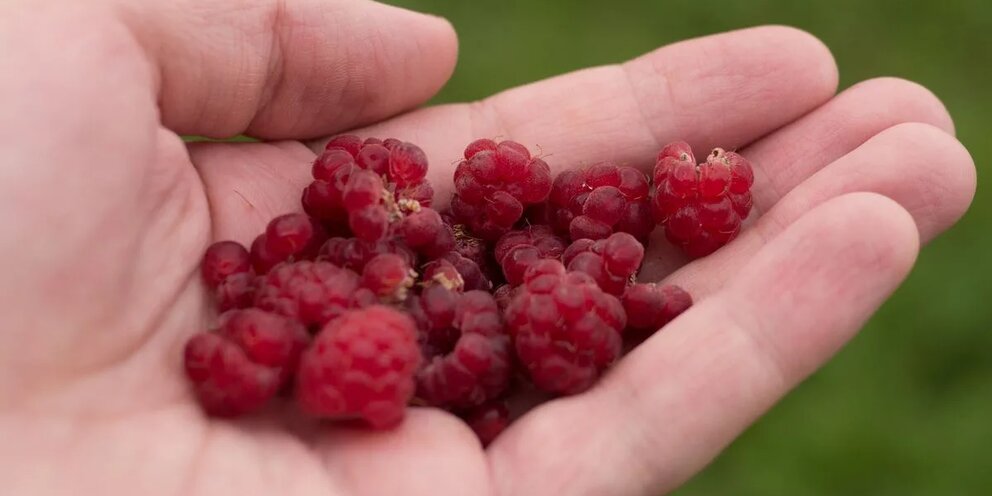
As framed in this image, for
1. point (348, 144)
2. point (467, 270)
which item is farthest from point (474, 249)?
point (348, 144)

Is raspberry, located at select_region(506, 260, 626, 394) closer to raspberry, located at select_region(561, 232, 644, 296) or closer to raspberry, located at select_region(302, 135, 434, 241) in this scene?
raspberry, located at select_region(561, 232, 644, 296)

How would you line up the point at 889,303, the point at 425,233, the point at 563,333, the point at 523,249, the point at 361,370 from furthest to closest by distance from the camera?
the point at 889,303 → the point at 523,249 → the point at 425,233 → the point at 563,333 → the point at 361,370

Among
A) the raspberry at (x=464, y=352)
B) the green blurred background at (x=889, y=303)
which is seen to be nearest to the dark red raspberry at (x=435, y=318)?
the raspberry at (x=464, y=352)

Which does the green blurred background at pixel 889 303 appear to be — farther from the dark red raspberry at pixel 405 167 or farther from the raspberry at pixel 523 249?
the dark red raspberry at pixel 405 167

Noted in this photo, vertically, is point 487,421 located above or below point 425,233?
below

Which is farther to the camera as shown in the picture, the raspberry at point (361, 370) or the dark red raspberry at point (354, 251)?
the dark red raspberry at point (354, 251)

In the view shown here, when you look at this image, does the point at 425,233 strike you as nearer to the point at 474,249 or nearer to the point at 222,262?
the point at 474,249

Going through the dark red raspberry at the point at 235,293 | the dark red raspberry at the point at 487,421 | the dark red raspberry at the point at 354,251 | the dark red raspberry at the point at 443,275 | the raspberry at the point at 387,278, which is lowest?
the dark red raspberry at the point at 487,421
